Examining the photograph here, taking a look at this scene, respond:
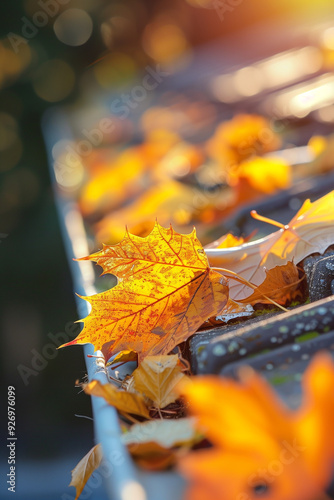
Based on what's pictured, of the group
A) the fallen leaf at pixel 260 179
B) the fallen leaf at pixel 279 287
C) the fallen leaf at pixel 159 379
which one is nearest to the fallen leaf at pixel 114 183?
the fallen leaf at pixel 260 179

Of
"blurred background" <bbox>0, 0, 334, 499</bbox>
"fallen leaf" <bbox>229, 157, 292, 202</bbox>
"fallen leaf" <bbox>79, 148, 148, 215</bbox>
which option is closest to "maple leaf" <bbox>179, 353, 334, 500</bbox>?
"blurred background" <bbox>0, 0, 334, 499</bbox>

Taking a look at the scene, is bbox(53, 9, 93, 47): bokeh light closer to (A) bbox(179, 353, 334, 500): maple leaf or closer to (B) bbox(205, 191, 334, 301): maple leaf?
(B) bbox(205, 191, 334, 301): maple leaf

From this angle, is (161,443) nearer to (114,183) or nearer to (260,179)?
(260,179)

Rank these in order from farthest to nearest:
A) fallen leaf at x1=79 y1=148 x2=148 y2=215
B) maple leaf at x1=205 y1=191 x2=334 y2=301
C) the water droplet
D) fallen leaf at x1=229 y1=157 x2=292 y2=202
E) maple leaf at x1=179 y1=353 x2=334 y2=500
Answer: fallen leaf at x1=79 y1=148 x2=148 y2=215
fallen leaf at x1=229 y1=157 x2=292 y2=202
maple leaf at x1=205 y1=191 x2=334 y2=301
the water droplet
maple leaf at x1=179 y1=353 x2=334 y2=500

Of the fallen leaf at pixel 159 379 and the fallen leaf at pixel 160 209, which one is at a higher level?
the fallen leaf at pixel 160 209

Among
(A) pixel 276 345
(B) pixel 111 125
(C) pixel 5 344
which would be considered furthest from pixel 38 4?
(A) pixel 276 345

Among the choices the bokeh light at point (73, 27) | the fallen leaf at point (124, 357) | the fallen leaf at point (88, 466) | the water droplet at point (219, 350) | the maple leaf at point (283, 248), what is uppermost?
the bokeh light at point (73, 27)

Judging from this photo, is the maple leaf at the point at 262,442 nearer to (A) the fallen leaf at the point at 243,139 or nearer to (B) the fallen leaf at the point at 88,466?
(B) the fallen leaf at the point at 88,466
